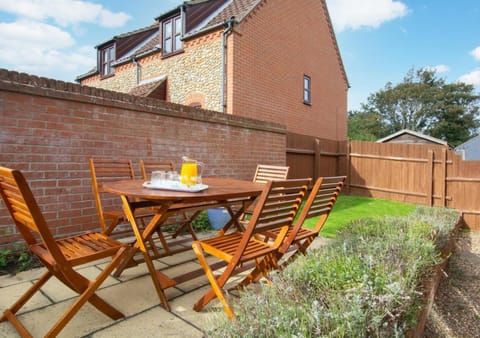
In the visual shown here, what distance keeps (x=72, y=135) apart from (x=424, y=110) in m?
41.4

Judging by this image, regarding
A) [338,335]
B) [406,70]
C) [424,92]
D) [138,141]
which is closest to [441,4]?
[424,92]

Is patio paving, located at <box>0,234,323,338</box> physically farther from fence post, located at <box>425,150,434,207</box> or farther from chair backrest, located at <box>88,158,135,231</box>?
fence post, located at <box>425,150,434,207</box>

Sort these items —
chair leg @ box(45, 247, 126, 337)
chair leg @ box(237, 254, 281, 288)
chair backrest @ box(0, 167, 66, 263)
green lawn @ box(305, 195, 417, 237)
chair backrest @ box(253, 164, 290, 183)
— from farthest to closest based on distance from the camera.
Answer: green lawn @ box(305, 195, 417, 237) < chair backrest @ box(253, 164, 290, 183) < chair leg @ box(237, 254, 281, 288) < chair leg @ box(45, 247, 126, 337) < chair backrest @ box(0, 167, 66, 263)

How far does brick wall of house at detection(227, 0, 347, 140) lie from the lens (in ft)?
28.9

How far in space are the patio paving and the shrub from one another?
16.1 inches

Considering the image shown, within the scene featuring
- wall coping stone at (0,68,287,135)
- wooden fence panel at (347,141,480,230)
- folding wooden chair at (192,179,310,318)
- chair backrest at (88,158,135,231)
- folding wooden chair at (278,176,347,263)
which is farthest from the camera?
wooden fence panel at (347,141,480,230)

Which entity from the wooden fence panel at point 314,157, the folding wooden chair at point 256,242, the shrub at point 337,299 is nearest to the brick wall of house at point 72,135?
the folding wooden chair at point 256,242

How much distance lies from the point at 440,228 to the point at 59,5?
10.2 metres

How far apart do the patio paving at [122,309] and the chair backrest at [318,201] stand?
2.69 ft

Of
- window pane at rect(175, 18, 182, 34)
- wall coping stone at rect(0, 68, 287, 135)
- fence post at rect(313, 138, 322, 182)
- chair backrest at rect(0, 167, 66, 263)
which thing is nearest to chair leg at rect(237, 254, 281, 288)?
chair backrest at rect(0, 167, 66, 263)

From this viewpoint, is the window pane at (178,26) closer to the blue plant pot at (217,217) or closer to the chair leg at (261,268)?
the blue plant pot at (217,217)

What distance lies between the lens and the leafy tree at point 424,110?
3409 cm

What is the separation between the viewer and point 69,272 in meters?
1.68

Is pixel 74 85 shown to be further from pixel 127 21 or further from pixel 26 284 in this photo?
pixel 127 21
